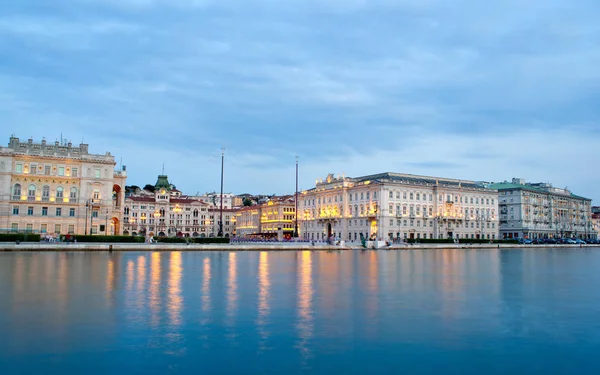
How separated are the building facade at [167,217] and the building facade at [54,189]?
64.1 m

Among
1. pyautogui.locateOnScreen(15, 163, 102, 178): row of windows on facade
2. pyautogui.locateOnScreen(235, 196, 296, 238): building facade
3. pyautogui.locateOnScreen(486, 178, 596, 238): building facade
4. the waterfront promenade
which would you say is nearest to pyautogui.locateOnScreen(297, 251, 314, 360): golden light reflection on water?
the waterfront promenade

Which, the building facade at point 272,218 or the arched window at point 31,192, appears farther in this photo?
the building facade at point 272,218

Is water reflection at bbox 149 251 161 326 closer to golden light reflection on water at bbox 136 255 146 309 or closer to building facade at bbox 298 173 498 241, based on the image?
golden light reflection on water at bbox 136 255 146 309

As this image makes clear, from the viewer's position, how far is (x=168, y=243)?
68.4 metres

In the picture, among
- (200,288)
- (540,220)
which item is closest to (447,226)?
(540,220)

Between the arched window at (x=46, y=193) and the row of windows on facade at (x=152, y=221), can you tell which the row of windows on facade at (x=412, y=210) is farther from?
the arched window at (x=46, y=193)

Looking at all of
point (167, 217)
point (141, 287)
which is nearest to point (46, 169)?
point (141, 287)

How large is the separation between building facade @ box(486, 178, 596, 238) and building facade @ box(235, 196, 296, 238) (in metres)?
50.1

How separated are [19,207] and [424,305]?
69713mm

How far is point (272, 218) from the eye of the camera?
143m

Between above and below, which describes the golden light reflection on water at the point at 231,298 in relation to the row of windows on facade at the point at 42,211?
below

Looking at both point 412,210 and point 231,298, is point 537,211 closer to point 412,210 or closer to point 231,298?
point 412,210

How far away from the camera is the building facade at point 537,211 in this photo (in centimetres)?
12875

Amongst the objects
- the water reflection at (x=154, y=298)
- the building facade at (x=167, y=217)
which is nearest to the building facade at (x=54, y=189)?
the water reflection at (x=154, y=298)
